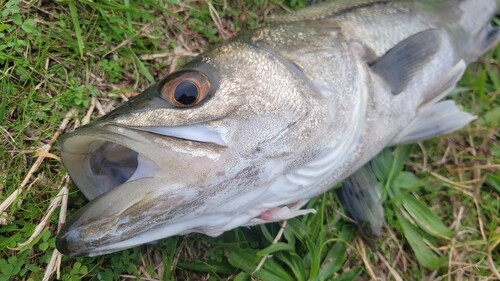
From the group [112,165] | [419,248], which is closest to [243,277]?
[112,165]

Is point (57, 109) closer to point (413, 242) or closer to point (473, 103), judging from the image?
point (413, 242)

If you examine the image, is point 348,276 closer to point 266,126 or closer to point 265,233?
point 265,233

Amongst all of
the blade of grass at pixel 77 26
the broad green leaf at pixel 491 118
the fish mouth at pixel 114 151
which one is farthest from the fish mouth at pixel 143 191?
the broad green leaf at pixel 491 118

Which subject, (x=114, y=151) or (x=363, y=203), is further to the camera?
(x=363, y=203)

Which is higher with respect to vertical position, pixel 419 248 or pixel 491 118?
pixel 491 118

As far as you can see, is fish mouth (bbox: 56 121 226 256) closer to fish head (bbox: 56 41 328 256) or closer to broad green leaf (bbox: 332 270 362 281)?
fish head (bbox: 56 41 328 256)

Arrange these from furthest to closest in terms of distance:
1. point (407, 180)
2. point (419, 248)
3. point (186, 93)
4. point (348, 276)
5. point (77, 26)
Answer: point (407, 180) → point (419, 248) → point (348, 276) → point (77, 26) → point (186, 93)

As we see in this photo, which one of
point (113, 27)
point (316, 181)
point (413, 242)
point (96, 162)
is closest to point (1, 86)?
point (113, 27)
